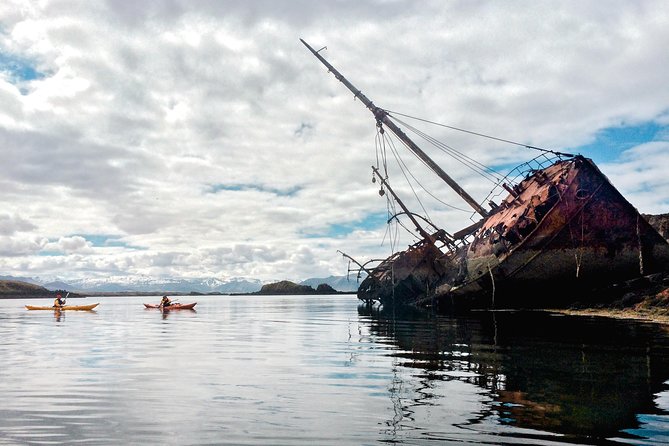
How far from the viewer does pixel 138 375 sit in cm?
1211

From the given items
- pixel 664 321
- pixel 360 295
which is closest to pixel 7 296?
pixel 360 295

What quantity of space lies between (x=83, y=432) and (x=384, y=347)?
460 inches

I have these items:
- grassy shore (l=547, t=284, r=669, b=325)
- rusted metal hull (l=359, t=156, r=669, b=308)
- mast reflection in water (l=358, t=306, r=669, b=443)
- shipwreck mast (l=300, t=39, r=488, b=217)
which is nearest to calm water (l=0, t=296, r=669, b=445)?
mast reflection in water (l=358, t=306, r=669, b=443)

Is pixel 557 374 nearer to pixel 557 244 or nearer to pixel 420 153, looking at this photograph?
pixel 557 244

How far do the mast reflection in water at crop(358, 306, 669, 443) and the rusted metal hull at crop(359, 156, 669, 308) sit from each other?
10834mm

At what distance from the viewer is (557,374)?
10.7m

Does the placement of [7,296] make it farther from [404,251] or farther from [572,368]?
[572,368]

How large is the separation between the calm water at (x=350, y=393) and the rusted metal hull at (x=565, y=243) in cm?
1320

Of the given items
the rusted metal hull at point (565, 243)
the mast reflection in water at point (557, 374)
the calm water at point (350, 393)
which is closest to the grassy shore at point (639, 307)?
the rusted metal hull at point (565, 243)

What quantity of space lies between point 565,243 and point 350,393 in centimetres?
2510

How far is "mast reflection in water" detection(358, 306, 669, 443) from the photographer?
7270mm

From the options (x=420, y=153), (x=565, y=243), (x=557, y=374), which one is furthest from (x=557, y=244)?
(x=557, y=374)

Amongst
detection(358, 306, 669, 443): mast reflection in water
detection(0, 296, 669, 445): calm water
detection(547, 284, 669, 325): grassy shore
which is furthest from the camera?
detection(547, 284, 669, 325): grassy shore

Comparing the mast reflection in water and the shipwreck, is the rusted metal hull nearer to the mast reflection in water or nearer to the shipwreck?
the shipwreck
